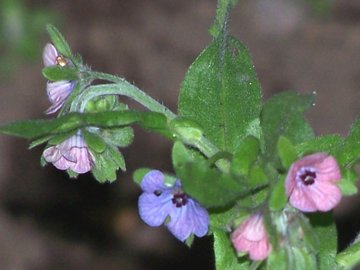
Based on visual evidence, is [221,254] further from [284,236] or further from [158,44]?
[158,44]

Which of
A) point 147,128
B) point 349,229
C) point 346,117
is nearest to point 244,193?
point 147,128

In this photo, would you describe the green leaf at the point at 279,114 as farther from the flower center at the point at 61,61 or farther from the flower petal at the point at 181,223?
the flower center at the point at 61,61

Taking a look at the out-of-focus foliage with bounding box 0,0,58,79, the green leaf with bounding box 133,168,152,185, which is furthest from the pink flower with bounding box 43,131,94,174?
the out-of-focus foliage with bounding box 0,0,58,79

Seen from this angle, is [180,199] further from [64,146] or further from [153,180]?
[64,146]

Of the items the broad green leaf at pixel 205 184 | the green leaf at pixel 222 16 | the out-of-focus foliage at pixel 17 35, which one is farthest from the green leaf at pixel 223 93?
the out-of-focus foliage at pixel 17 35

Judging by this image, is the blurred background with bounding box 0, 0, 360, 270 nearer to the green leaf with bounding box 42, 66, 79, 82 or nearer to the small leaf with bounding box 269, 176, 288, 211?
the green leaf with bounding box 42, 66, 79, 82
